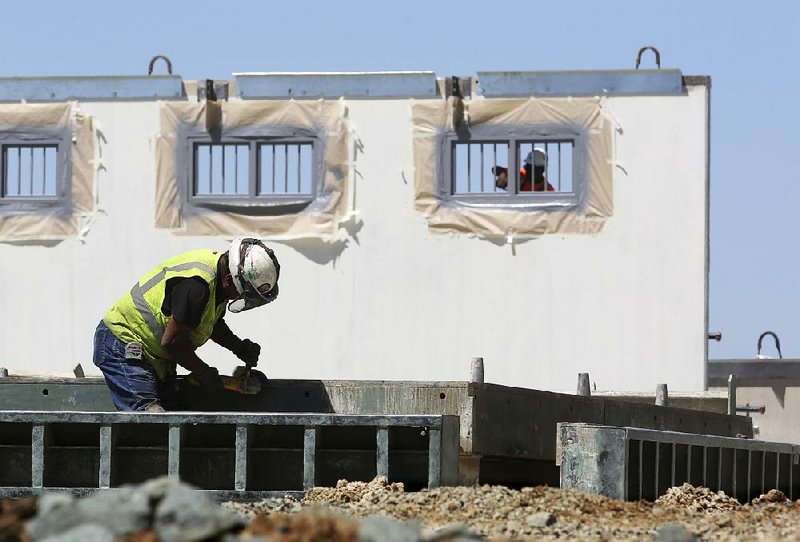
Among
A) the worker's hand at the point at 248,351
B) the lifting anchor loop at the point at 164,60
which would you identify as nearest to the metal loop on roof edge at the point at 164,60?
the lifting anchor loop at the point at 164,60

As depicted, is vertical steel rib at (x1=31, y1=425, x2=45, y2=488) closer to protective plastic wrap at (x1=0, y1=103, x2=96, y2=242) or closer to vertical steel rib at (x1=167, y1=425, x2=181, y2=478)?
vertical steel rib at (x1=167, y1=425, x2=181, y2=478)

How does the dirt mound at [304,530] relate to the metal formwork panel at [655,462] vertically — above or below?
above

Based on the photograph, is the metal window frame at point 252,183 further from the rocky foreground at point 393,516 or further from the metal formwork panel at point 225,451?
the metal formwork panel at point 225,451

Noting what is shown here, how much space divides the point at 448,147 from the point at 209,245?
144 inches

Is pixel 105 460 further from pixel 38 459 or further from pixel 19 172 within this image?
pixel 19 172

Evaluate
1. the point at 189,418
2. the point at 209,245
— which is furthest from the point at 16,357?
the point at 189,418

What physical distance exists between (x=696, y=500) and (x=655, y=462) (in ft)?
1.49

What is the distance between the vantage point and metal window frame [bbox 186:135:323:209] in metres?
22.1

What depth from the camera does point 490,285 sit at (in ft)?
71.1

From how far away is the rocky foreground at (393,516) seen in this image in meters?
6.70

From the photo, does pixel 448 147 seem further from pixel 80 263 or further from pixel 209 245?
pixel 80 263

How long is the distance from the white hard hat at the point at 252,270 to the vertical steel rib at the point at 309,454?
1.30 m

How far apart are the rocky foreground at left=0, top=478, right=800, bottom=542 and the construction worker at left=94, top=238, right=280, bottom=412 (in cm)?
123

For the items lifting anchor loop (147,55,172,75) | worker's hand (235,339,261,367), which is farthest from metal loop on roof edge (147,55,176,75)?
worker's hand (235,339,261,367)
